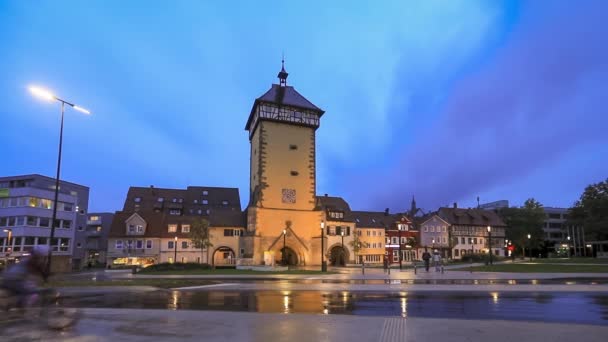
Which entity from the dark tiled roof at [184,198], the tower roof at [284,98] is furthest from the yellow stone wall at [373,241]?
the tower roof at [284,98]

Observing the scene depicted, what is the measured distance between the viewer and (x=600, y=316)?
11102 millimetres

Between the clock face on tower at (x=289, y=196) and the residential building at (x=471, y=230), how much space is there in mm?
48963

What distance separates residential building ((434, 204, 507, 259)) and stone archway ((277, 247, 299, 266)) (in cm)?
4724

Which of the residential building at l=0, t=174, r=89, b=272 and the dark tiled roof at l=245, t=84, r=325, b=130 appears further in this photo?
the residential building at l=0, t=174, r=89, b=272

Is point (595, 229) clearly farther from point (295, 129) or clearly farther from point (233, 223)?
point (233, 223)

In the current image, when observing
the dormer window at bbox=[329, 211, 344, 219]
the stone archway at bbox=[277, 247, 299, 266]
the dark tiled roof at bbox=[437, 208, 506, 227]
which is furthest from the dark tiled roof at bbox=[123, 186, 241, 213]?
the dark tiled roof at bbox=[437, 208, 506, 227]

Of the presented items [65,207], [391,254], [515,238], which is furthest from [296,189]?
[515,238]

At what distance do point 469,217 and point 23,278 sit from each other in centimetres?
9665

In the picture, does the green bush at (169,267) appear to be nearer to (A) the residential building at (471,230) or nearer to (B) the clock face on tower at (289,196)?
(B) the clock face on tower at (289,196)

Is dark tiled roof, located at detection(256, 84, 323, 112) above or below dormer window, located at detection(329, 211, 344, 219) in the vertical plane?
above

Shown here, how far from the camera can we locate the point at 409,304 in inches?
546

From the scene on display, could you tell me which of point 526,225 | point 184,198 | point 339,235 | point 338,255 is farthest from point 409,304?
point 526,225

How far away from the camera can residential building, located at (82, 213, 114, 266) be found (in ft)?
284

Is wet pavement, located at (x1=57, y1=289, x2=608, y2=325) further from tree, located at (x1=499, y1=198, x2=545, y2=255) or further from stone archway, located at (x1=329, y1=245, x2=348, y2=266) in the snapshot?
tree, located at (x1=499, y1=198, x2=545, y2=255)
